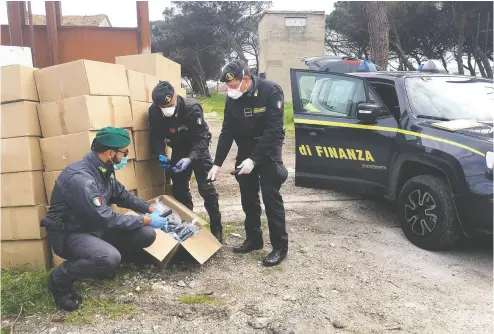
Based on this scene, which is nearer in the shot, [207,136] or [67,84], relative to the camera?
[67,84]

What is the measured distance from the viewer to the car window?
437 centimetres

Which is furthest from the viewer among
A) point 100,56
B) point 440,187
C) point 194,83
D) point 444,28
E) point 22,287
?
point 194,83

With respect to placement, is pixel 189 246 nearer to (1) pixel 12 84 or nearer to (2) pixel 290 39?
(1) pixel 12 84

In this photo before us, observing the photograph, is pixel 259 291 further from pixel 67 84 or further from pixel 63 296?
pixel 67 84

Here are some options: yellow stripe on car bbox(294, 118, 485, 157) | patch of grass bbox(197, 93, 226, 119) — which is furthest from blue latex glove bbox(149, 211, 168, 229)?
patch of grass bbox(197, 93, 226, 119)

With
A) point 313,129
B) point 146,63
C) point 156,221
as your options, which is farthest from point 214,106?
point 156,221

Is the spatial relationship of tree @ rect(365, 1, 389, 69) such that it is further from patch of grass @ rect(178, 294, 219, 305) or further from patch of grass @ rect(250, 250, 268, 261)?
patch of grass @ rect(178, 294, 219, 305)

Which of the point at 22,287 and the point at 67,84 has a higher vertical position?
the point at 67,84

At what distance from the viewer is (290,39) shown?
22.8m

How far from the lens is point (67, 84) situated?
3350 millimetres

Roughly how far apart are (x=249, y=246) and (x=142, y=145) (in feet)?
4.51

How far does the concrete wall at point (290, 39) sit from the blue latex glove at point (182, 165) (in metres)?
19.5

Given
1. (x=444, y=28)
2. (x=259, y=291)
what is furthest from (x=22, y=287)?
(x=444, y=28)

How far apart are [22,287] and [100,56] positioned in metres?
3.22
